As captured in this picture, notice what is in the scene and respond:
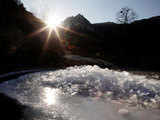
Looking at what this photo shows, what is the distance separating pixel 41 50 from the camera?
1020cm

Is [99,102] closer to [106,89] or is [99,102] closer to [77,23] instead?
[106,89]

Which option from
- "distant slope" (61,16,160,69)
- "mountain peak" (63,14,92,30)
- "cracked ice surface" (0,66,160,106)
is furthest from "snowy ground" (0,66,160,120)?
"mountain peak" (63,14,92,30)

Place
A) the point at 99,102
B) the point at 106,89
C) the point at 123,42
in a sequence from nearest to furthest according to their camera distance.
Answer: the point at 99,102 < the point at 106,89 < the point at 123,42

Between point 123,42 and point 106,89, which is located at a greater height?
point 123,42

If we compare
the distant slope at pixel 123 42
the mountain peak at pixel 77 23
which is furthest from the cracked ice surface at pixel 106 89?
the mountain peak at pixel 77 23

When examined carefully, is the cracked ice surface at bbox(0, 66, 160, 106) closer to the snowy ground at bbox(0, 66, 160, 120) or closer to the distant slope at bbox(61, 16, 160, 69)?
the snowy ground at bbox(0, 66, 160, 120)

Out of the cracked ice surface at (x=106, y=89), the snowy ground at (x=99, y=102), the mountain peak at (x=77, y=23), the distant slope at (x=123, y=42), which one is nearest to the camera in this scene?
the snowy ground at (x=99, y=102)

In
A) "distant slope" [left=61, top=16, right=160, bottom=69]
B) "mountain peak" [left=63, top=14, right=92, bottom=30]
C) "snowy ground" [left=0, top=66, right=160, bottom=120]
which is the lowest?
"snowy ground" [left=0, top=66, right=160, bottom=120]

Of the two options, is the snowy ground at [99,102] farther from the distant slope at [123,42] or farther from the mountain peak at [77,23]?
the mountain peak at [77,23]

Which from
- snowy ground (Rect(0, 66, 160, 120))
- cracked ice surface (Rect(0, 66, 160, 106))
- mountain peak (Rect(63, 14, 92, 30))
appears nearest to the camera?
snowy ground (Rect(0, 66, 160, 120))

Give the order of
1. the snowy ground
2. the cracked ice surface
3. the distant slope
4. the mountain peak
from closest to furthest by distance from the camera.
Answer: the snowy ground < the cracked ice surface < the distant slope < the mountain peak

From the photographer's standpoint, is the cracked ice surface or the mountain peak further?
the mountain peak

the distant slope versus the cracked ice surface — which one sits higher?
the distant slope

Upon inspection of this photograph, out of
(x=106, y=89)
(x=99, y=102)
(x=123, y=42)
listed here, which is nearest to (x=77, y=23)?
(x=123, y=42)
